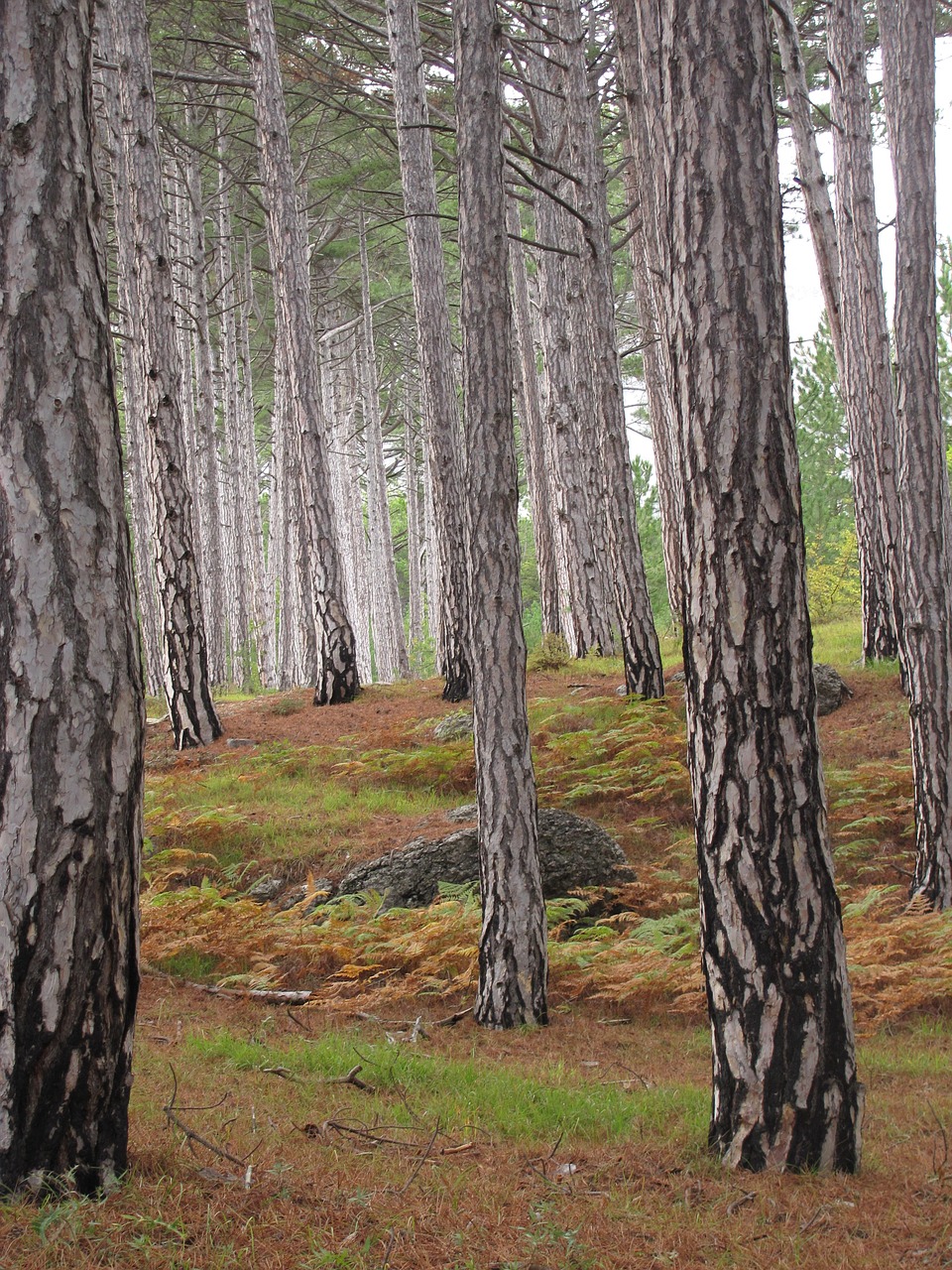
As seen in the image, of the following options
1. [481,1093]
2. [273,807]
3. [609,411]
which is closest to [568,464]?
[609,411]

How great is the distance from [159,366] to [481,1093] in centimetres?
966

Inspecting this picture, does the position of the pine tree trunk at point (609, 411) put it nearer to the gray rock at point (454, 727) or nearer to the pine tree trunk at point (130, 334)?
the gray rock at point (454, 727)

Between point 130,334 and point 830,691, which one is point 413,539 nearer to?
point 130,334

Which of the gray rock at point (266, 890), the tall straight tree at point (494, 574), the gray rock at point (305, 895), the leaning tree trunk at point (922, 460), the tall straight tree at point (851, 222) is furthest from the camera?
the tall straight tree at point (851, 222)

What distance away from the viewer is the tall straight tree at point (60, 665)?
9.95 ft

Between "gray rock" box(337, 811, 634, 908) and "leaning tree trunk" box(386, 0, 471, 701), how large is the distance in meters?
5.11

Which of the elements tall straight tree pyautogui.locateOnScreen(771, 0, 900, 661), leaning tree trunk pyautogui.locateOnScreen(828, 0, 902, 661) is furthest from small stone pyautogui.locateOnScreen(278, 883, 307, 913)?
tall straight tree pyautogui.locateOnScreen(771, 0, 900, 661)

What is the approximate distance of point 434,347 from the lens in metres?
13.6

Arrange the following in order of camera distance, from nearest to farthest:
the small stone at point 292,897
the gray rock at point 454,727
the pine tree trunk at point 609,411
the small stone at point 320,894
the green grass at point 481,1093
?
the green grass at point 481,1093, the small stone at point 320,894, the small stone at point 292,897, the gray rock at point 454,727, the pine tree trunk at point 609,411

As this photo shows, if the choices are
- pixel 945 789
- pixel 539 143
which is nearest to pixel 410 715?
pixel 945 789

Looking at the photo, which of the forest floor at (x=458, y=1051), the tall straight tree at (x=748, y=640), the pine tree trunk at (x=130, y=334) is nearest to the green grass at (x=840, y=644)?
the forest floor at (x=458, y=1051)

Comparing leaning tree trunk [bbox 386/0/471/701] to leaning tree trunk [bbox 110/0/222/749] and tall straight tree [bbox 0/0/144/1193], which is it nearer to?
leaning tree trunk [bbox 110/0/222/749]

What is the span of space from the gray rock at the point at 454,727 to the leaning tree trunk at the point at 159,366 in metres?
3.07

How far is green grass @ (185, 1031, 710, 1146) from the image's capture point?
4.17 meters
